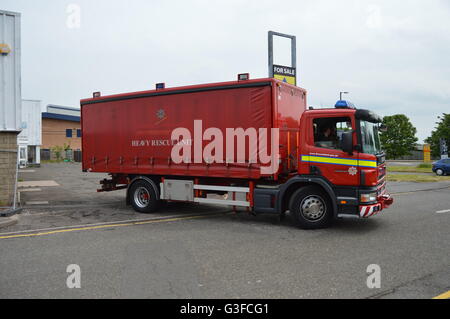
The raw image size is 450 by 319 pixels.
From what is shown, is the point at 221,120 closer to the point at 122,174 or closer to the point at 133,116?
the point at 133,116

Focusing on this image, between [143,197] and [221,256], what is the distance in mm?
5238

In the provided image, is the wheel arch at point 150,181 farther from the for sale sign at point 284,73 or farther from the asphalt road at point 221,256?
the for sale sign at point 284,73

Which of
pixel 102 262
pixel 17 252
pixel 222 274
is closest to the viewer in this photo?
pixel 222 274

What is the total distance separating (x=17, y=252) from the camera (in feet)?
21.0

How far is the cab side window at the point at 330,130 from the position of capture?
8.08m

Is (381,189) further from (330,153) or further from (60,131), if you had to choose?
(60,131)

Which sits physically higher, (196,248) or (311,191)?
(311,191)

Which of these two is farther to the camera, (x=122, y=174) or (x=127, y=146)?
(x=122, y=174)

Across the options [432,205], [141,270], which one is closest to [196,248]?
[141,270]

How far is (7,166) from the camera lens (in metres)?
11.0

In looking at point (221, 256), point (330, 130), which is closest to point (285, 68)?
point (330, 130)

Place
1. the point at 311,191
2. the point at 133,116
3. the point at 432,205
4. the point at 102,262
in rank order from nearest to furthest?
1. the point at 102,262
2. the point at 311,191
3. the point at 133,116
4. the point at 432,205
